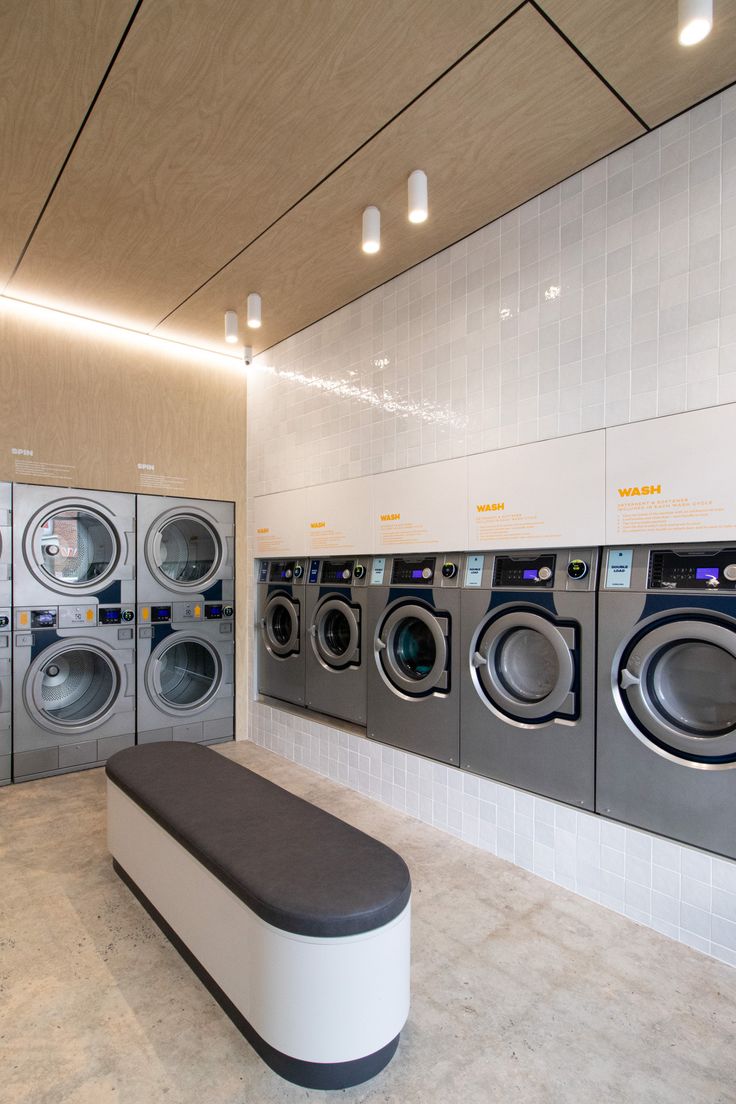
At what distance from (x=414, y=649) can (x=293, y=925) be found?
6.63 ft

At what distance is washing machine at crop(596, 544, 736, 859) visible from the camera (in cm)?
210

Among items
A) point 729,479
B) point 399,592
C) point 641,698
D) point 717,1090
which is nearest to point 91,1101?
point 717,1090

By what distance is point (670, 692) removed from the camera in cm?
231

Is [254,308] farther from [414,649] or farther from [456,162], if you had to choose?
[414,649]

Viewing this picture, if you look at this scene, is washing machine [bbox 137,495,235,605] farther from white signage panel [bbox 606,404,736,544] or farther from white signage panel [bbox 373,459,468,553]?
white signage panel [bbox 606,404,736,544]

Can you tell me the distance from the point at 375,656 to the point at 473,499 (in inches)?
44.9

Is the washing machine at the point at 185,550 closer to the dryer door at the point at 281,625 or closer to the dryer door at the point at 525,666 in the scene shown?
the dryer door at the point at 281,625

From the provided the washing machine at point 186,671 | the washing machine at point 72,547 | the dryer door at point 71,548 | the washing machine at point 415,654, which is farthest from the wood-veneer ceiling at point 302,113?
the washing machine at point 186,671

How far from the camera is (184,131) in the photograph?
7.70ft

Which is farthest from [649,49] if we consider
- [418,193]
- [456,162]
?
[418,193]

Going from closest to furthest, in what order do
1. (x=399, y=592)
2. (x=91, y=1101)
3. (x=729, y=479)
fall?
1. (x=91, y=1101)
2. (x=729, y=479)
3. (x=399, y=592)

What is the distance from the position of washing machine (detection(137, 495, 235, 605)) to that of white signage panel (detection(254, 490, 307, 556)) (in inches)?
12.1

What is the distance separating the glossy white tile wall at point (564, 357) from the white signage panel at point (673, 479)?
0.08 metres

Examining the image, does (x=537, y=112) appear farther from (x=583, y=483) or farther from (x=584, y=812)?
(x=584, y=812)
